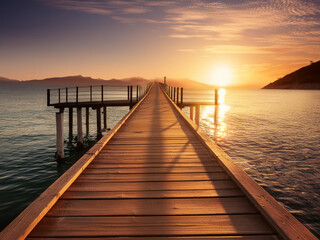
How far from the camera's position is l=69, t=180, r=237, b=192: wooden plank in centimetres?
304

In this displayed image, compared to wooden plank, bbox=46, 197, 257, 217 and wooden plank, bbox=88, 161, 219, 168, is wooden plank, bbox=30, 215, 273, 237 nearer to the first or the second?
wooden plank, bbox=46, 197, 257, 217

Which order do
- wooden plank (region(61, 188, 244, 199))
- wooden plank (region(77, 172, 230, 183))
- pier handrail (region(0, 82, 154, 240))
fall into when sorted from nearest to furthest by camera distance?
pier handrail (region(0, 82, 154, 240)) < wooden plank (region(61, 188, 244, 199)) < wooden plank (region(77, 172, 230, 183))

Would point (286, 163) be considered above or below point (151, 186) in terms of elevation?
below

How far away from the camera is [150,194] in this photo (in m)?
2.90

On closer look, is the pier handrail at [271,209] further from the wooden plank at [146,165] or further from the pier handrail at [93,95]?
the pier handrail at [93,95]

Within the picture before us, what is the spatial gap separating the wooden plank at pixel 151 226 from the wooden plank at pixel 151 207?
0.27 feet

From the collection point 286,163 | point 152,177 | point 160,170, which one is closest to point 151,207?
point 152,177

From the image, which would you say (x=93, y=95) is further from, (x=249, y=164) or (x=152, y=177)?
(x=152, y=177)

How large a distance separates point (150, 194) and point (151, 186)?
0.78ft

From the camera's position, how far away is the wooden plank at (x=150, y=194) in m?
2.83

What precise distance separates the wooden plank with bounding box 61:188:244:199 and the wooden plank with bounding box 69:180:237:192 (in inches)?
3.5

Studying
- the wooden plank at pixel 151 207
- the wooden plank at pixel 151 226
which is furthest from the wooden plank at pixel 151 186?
the wooden plank at pixel 151 226

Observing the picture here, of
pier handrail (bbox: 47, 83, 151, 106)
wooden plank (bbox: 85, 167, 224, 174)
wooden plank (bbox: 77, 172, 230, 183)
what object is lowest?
wooden plank (bbox: 77, 172, 230, 183)

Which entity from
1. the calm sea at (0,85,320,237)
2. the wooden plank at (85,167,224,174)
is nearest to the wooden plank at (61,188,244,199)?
the wooden plank at (85,167,224,174)
